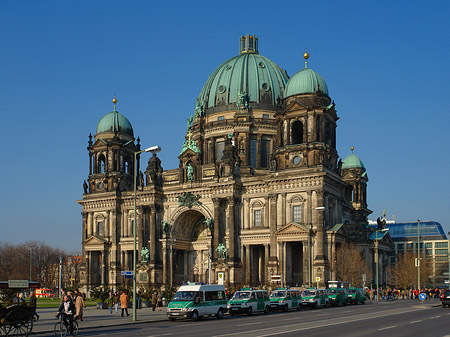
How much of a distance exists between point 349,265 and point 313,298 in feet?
72.8

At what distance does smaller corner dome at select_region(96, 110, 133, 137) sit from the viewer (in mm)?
98231

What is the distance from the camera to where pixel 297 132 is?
83.4 metres

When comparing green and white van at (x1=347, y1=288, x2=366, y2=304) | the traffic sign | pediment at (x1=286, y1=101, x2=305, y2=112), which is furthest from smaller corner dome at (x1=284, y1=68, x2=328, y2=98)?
the traffic sign

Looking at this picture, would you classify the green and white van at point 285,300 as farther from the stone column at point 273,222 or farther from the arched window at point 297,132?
the arched window at point 297,132

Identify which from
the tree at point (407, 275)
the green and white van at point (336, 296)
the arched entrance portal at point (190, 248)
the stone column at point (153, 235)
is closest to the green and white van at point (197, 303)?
the green and white van at point (336, 296)

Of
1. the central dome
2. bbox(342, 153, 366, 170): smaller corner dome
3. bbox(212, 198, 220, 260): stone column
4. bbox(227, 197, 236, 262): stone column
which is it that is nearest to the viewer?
bbox(227, 197, 236, 262): stone column

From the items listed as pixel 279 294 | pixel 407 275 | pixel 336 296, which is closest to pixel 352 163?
pixel 407 275

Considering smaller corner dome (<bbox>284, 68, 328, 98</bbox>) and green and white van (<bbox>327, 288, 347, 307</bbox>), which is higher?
smaller corner dome (<bbox>284, 68, 328, 98</bbox>)

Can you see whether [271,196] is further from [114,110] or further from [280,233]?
[114,110]

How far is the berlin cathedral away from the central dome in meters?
0.22

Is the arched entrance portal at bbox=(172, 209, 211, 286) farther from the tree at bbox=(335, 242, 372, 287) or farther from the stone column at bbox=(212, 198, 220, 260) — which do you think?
the tree at bbox=(335, 242, 372, 287)

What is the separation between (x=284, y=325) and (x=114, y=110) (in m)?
72.6

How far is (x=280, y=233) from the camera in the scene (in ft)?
256

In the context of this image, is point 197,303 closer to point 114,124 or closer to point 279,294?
point 279,294
